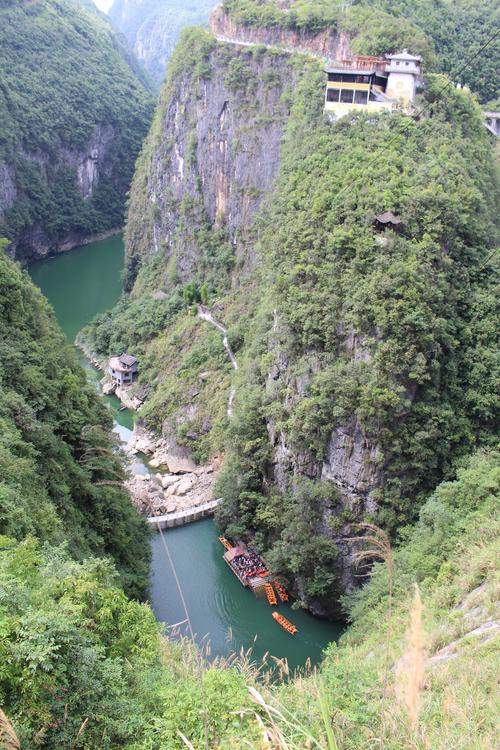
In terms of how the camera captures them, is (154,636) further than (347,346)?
No

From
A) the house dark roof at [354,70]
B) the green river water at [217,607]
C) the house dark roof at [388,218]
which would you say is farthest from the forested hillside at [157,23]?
the green river water at [217,607]

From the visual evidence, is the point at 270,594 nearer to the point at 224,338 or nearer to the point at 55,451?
the point at 55,451

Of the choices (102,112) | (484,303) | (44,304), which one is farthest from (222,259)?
(102,112)

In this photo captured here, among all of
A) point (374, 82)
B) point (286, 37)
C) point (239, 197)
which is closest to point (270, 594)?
point (374, 82)

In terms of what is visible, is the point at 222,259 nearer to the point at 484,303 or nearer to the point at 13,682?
the point at 484,303

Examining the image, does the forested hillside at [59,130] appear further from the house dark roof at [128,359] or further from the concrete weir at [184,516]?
the concrete weir at [184,516]

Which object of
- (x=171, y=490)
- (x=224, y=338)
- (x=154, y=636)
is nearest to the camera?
(x=154, y=636)
